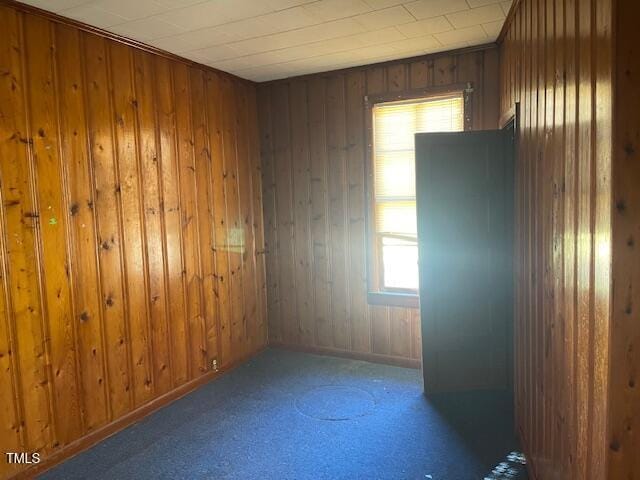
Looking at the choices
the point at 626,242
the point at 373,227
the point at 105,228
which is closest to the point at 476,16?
the point at 373,227

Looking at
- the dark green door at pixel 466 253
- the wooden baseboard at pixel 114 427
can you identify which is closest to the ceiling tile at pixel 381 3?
the dark green door at pixel 466 253

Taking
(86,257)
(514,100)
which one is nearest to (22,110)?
(86,257)

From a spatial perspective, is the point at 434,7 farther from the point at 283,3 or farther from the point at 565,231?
the point at 565,231

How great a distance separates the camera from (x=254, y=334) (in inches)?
176

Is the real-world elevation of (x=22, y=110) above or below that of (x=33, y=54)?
below

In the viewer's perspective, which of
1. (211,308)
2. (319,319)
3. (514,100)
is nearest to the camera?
(514,100)

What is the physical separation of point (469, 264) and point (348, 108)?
171cm

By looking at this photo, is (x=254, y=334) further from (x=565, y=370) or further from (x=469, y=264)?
(x=565, y=370)

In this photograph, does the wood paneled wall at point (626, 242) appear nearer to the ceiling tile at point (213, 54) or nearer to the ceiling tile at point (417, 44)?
the ceiling tile at point (417, 44)

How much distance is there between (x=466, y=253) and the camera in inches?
130

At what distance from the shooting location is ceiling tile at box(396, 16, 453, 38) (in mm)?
2979

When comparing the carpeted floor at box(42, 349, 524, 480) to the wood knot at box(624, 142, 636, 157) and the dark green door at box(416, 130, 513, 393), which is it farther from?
the wood knot at box(624, 142, 636, 157)

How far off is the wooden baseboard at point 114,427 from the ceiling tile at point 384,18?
113 inches

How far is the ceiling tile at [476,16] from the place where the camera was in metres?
2.82
